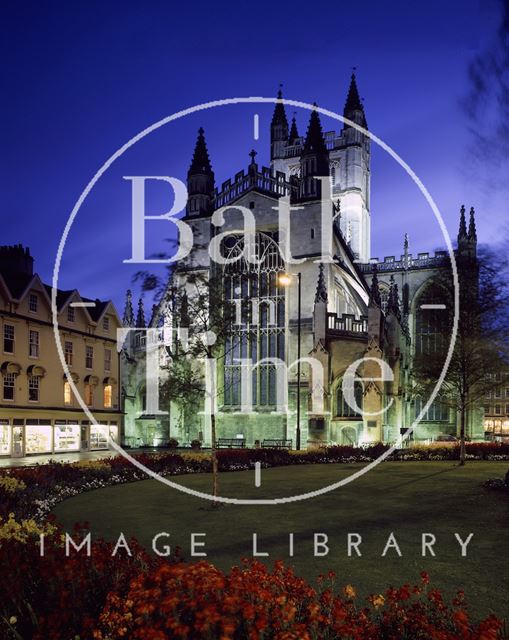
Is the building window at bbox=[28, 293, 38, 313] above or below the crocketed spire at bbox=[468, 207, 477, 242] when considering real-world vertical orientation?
below

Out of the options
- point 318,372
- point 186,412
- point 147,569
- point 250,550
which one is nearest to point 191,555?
point 250,550

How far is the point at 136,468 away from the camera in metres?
23.2

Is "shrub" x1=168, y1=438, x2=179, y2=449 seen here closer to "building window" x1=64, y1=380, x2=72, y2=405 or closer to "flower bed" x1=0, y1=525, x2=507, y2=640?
"building window" x1=64, y1=380, x2=72, y2=405

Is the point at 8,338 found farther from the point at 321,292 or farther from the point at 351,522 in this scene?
the point at 351,522

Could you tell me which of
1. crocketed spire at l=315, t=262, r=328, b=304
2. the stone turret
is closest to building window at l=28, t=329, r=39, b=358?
the stone turret

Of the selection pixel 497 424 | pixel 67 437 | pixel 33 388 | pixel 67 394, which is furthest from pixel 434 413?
pixel 497 424

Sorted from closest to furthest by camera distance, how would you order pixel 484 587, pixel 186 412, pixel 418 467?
pixel 484 587, pixel 418 467, pixel 186 412

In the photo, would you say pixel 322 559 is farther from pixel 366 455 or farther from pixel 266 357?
pixel 266 357

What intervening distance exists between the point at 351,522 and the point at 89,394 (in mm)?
33787

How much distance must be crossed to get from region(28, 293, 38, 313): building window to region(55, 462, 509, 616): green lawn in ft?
67.9

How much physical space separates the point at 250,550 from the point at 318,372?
31994 millimetres

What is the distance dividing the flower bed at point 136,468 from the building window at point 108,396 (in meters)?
19.1

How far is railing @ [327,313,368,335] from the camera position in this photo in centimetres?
4366

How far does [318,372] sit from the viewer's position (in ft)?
139
